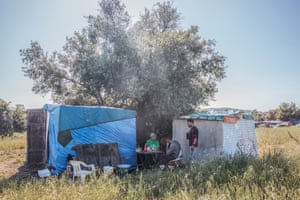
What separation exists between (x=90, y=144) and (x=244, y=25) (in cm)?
719

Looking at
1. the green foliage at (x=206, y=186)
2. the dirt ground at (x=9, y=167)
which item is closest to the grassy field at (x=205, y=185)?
the green foliage at (x=206, y=186)

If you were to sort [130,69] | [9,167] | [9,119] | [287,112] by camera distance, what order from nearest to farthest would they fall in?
[9,167] → [130,69] → [9,119] → [287,112]

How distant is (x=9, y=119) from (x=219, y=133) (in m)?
16.9

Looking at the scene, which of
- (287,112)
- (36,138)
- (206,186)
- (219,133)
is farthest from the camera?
(287,112)

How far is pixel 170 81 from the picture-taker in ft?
29.3

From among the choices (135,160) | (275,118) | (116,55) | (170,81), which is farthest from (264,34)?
(275,118)

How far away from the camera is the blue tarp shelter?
5.81 m

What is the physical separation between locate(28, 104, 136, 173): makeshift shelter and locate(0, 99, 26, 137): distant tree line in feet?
37.7

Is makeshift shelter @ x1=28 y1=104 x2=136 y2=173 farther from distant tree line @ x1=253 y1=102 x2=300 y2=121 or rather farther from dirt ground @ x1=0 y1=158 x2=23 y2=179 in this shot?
distant tree line @ x1=253 y1=102 x2=300 y2=121

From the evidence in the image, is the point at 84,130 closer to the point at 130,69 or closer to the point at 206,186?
the point at 130,69

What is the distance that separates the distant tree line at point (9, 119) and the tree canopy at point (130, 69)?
29.3ft

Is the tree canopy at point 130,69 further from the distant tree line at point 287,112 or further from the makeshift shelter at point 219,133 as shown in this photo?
the distant tree line at point 287,112

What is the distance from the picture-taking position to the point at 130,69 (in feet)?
27.1

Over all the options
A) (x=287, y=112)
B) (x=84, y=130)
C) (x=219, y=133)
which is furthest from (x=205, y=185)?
(x=287, y=112)
